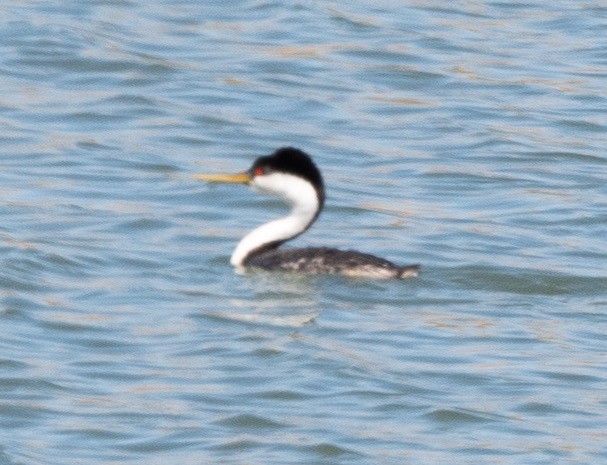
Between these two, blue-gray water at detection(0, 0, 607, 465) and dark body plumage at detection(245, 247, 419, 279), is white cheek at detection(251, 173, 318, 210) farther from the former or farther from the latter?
blue-gray water at detection(0, 0, 607, 465)

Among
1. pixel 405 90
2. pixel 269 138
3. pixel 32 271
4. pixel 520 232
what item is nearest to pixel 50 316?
pixel 32 271

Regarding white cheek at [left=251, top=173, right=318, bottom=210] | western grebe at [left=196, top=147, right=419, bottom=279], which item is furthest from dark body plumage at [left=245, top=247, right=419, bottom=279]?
white cheek at [left=251, top=173, right=318, bottom=210]

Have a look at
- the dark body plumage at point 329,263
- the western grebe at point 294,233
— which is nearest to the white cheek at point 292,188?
the western grebe at point 294,233

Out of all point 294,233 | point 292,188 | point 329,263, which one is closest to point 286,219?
point 294,233

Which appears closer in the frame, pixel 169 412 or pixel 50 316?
pixel 169 412

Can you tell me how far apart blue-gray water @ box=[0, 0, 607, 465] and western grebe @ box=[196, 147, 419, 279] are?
0.13m

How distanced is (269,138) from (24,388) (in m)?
7.21

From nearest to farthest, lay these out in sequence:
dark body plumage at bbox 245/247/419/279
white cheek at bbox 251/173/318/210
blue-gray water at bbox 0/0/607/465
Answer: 1. blue-gray water at bbox 0/0/607/465
2. dark body plumage at bbox 245/247/419/279
3. white cheek at bbox 251/173/318/210

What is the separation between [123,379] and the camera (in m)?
10.1

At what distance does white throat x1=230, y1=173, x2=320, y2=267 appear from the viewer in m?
13.0

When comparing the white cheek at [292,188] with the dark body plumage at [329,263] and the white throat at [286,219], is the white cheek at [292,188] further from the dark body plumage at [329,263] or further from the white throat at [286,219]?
the dark body plumage at [329,263]

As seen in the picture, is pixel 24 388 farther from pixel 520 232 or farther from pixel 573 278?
pixel 520 232

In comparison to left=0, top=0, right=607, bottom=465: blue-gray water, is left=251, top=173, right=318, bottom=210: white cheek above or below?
above

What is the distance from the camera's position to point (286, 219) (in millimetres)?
13422
